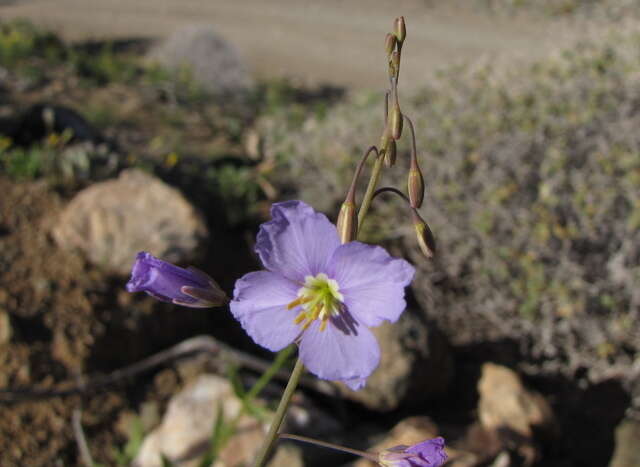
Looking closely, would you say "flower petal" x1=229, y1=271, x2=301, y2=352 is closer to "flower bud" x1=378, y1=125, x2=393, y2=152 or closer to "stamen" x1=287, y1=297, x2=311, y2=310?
"stamen" x1=287, y1=297, x2=311, y2=310

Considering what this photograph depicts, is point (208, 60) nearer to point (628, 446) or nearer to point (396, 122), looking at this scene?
point (628, 446)

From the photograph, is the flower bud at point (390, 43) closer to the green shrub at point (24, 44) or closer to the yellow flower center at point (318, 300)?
the yellow flower center at point (318, 300)

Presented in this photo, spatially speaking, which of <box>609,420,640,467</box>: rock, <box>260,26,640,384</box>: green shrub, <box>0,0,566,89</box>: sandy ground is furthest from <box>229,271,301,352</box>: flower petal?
<box>0,0,566,89</box>: sandy ground

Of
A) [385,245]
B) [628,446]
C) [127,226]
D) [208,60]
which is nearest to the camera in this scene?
[628,446]

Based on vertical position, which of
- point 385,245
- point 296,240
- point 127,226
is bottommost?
Result: point 385,245

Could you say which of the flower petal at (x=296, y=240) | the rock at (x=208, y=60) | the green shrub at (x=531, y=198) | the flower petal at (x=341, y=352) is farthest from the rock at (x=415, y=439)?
the rock at (x=208, y=60)

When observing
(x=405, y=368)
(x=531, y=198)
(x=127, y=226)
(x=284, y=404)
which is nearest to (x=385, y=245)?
(x=531, y=198)

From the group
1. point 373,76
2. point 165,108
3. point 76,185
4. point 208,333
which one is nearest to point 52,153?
point 76,185
